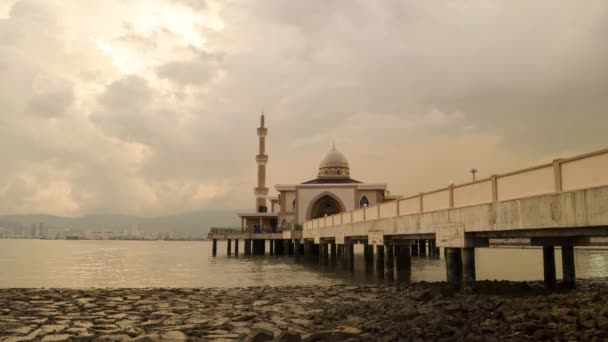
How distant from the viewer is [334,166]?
64.2 meters

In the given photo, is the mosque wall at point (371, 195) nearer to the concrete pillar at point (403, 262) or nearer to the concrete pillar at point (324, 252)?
the concrete pillar at point (324, 252)

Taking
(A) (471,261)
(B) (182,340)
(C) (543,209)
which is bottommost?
(B) (182,340)

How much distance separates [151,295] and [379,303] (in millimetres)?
8191

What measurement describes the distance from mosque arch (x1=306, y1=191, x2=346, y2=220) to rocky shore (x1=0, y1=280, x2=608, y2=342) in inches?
1514

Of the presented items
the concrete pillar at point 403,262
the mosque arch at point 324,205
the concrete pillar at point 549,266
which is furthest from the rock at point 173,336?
the mosque arch at point 324,205

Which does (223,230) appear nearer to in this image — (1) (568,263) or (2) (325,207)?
(2) (325,207)

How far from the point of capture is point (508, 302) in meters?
12.1

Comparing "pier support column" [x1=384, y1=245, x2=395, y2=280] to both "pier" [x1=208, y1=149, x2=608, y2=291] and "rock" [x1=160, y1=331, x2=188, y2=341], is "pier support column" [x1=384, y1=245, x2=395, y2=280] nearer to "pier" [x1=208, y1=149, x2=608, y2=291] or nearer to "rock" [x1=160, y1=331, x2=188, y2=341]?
"pier" [x1=208, y1=149, x2=608, y2=291]

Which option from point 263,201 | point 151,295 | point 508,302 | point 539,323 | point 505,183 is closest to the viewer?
point 539,323

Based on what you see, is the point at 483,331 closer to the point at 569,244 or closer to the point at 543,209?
the point at 543,209

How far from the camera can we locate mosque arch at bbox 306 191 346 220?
57.3 m

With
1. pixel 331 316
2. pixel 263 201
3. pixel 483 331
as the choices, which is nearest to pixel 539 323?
pixel 483 331

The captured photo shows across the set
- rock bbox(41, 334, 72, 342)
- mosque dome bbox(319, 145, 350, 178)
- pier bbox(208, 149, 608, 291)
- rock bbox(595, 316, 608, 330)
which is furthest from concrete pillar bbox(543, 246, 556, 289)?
mosque dome bbox(319, 145, 350, 178)

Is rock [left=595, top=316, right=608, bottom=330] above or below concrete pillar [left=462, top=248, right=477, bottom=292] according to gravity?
below
